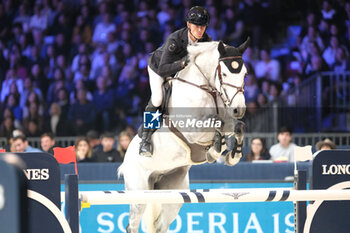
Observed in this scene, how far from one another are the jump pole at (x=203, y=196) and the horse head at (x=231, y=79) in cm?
61

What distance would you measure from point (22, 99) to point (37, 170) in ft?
19.6

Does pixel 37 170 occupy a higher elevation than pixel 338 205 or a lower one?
higher

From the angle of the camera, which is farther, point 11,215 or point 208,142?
point 208,142

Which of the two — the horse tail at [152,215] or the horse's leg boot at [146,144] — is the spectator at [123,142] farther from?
the horse's leg boot at [146,144]

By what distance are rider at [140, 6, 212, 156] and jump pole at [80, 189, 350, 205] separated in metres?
0.93

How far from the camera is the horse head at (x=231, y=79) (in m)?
4.09

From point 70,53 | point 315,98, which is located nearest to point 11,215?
point 315,98

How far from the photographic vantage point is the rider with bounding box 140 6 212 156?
434 cm

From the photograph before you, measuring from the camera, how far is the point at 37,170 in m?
3.46

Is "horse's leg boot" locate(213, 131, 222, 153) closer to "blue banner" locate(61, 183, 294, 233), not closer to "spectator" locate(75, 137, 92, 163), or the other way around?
"blue banner" locate(61, 183, 294, 233)

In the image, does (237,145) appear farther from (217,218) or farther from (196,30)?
(217,218)

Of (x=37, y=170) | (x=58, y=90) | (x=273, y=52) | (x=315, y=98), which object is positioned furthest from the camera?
(x=273, y=52)

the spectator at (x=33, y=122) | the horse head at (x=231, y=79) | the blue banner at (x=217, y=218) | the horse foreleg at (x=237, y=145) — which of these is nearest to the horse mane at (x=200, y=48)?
the horse head at (x=231, y=79)

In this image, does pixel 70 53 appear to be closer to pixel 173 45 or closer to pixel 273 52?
pixel 273 52
